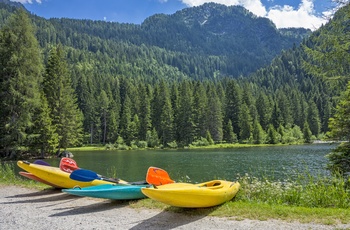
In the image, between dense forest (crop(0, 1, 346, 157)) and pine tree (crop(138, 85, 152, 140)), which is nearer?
dense forest (crop(0, 1, 346, 157))

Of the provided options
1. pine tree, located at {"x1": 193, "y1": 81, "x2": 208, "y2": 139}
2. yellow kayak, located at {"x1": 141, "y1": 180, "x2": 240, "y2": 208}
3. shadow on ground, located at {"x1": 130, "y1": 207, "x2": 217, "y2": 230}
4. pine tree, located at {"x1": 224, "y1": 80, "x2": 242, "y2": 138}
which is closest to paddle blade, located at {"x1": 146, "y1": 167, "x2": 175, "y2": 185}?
shadow on ground, located at {"x1": 130, "y1": 207, "x2": 217, "y2": 230}

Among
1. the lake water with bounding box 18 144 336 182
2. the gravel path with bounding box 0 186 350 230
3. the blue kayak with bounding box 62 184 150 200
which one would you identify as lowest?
the lake water with bounding box 18 144 336 182

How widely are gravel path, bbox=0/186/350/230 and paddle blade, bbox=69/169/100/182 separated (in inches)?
29.4

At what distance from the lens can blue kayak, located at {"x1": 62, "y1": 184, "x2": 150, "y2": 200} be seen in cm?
1016

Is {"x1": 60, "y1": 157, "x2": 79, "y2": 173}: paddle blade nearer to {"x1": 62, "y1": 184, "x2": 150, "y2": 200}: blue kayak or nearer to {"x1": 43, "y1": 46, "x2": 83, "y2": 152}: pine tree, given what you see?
{"x1": 62, "y1": 184, "x2": 150, "y2": 200}: blue kayak

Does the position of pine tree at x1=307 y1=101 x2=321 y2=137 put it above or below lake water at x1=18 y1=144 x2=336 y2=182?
above

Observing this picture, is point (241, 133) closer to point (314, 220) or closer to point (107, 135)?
point (107, 135)

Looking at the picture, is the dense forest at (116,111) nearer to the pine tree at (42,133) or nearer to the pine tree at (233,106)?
the pine tree at (42,133)

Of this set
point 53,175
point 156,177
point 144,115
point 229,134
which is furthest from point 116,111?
point 156,177

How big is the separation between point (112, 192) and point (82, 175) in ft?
7.52

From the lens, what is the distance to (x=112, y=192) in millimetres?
10227

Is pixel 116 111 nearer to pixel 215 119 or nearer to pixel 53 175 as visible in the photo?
pixel 215 119

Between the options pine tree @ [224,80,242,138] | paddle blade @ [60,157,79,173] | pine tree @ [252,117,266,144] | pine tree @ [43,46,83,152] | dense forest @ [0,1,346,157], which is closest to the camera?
paddle blade @ [60,157,79,173]

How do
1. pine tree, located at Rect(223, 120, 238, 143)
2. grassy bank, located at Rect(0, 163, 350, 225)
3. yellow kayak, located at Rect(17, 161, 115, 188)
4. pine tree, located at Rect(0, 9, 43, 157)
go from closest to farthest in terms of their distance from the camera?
1. grassy bank, located at Rect(0, 163, 350, 225)
2. yellow kayak, located at Rect(17, 161, 115, 188)
3. pine tree, located at Rect(0, 9, 43, 157)
4. pine tree, located at Rect(223, 120, 238, 143)
